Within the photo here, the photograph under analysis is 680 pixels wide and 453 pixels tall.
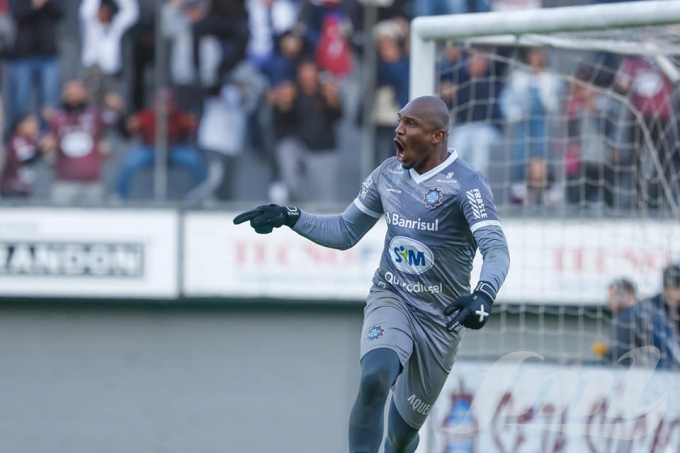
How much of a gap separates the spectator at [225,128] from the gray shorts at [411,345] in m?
5.82

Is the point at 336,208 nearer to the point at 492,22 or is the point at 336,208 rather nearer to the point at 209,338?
the point at 209,338

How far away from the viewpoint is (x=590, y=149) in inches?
410

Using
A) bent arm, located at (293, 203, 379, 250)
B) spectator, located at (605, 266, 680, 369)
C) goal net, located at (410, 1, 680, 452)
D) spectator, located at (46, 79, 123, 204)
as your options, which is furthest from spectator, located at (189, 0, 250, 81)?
bent arm, located at (293, 203, 379, 250)

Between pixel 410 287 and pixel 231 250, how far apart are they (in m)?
5.61

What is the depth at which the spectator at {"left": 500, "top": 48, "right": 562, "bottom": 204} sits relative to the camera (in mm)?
10250

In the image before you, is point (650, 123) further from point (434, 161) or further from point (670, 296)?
point (434, 161)

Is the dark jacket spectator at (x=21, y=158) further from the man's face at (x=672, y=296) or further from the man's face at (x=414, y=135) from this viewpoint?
the man's face at (x=414, y=135)

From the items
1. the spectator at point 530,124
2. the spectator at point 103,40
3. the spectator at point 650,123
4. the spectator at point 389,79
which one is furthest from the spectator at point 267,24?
the spectator at point 650,123

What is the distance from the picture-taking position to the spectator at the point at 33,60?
11.2m

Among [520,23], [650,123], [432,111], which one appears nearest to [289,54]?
[650,123]

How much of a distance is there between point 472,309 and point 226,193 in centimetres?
677

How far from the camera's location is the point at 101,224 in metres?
11.0

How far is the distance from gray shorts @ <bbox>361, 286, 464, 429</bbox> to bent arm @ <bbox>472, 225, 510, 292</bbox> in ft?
1.72

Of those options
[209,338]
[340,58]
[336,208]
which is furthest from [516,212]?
Answer: [209,338]
